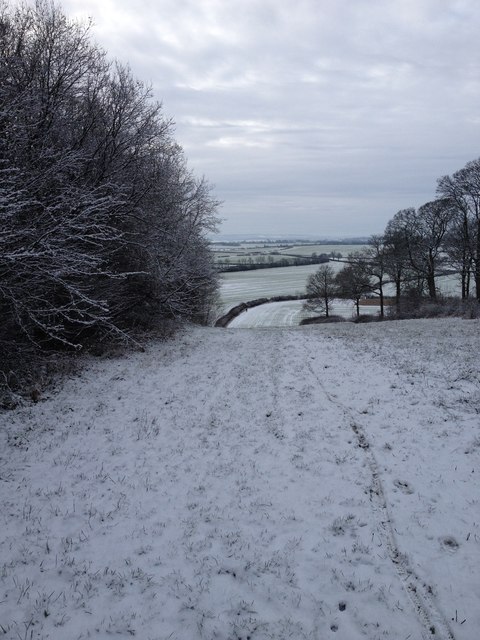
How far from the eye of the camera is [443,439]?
329 inches

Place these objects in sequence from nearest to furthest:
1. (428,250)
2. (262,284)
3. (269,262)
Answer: (428,250)
(262,284)
(269,262)

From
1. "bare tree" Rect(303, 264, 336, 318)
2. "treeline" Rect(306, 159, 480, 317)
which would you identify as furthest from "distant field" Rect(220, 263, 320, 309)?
"treeline" Rect(306, 159, 480, 317)

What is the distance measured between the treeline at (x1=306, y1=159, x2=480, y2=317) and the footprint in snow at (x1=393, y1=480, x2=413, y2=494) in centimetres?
3113

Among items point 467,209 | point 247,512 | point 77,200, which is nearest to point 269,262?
point 467,209

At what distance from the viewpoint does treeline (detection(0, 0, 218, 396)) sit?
33.9 ft

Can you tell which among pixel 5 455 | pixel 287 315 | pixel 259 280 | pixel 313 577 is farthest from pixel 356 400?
pixel 259 280

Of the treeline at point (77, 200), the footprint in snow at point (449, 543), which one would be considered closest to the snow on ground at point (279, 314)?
the treeline at point (77, 200)

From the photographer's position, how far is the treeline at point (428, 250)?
34.2 metres

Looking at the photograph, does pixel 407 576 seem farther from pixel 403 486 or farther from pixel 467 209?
pixel 467 209

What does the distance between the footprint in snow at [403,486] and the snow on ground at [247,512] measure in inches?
1.3

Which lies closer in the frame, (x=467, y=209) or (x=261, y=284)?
(x=467, y=209)

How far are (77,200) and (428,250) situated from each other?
1469 inches

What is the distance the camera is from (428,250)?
40.5 metres

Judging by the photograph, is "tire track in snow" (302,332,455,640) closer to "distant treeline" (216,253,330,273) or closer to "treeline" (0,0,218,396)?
"treeline" (0,0,218,396)
